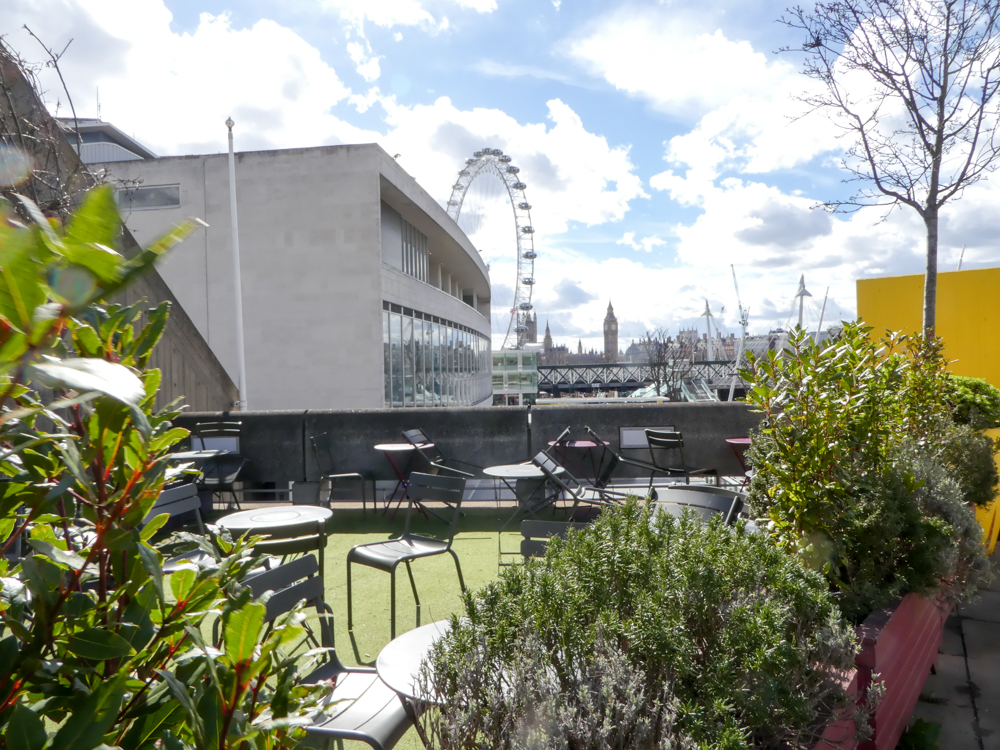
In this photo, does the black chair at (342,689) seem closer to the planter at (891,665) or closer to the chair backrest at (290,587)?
the chair backrest at (290,587)

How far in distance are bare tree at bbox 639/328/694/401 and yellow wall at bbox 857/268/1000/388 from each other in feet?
94.5

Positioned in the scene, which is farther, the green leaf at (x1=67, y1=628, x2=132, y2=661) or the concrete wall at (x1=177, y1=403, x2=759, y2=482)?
the concrete wall at (x1=177, y1=403, x2=759, y2=482)

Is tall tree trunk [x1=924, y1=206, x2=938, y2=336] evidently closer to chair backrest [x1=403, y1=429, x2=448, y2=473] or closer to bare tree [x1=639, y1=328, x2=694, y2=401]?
chair backrest [x1=403, y1=429, x2=448, y2=473]

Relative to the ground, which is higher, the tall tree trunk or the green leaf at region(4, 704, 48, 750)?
the tall tree trunk

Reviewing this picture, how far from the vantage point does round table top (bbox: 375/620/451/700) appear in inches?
84.8

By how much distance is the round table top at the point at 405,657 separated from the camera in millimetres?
2154

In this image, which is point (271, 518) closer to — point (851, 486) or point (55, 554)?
point (851, 486)

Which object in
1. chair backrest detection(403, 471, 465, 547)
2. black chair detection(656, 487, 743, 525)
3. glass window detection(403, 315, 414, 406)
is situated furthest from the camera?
glass window detection(403, 315, 414, 406)

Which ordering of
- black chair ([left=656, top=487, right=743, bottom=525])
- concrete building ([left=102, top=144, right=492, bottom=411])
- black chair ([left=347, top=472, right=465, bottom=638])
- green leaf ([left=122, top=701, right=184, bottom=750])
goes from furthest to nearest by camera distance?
concrete building ([left=102, top=144, right=492, bottom=411]) → black chair ([left=347, top=472, right=465, bottom=638]) → black chair ([left=656, top=487, right=743, bottom=525]) → green leaf ([left=122, top=701, right=184, bottom=750])

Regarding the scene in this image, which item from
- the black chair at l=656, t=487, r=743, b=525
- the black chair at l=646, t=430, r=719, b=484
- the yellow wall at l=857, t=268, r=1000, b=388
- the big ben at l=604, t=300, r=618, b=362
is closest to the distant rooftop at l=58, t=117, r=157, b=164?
the black chair at l=646, t=430, r=719, b=484

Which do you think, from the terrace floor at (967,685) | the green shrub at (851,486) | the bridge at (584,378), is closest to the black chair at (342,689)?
the green shrub at (851,486)

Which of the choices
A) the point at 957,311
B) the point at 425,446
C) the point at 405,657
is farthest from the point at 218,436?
the point at 957,311

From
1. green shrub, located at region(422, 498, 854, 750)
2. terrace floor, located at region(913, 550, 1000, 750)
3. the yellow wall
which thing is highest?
the yellow wall

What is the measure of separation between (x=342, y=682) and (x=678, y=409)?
21.5 feet
